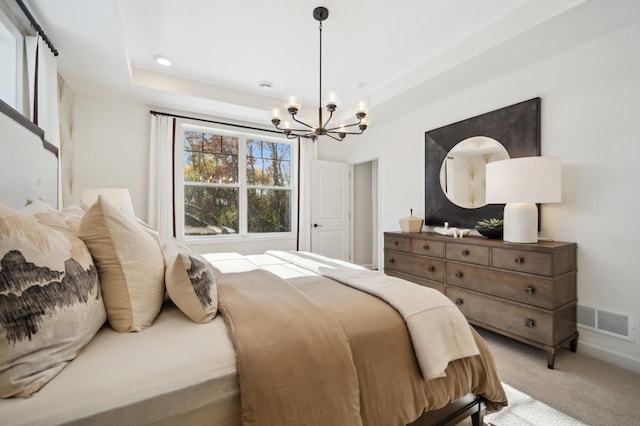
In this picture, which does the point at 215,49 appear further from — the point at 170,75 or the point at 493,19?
the point at 493,19

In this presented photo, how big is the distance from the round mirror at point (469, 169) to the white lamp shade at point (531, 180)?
24.8 inches

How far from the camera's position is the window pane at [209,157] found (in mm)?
3906

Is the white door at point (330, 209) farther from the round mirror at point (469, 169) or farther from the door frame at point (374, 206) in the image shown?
the round mirror at point (469, 169)

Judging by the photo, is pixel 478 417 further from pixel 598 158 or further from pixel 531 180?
pixel 598 158

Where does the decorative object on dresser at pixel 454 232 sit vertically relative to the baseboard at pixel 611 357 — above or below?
above

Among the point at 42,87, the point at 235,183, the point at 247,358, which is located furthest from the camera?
the point at 235,183

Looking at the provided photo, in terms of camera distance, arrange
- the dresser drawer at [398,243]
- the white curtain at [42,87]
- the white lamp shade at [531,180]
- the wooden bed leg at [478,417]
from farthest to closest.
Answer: the dresser drawer at [398,243], the white lamp shade at [531,180], the white curtain at [42,87], the wooden bed leg at [478,417]

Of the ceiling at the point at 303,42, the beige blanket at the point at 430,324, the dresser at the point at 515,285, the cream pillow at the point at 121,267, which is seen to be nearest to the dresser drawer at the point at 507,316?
the dresser at the point at 515,285

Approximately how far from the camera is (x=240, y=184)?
13.9 feet

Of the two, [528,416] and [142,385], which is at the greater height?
[142,385]

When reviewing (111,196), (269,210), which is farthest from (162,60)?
(269,210)

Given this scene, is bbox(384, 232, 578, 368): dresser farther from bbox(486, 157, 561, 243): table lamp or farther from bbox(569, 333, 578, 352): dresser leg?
bbox(486, 157, 561, 243): table lamp

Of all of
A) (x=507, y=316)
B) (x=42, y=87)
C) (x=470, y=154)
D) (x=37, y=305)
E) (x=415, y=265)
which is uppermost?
(x=42, y=87)

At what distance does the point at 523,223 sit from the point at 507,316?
0.79m
